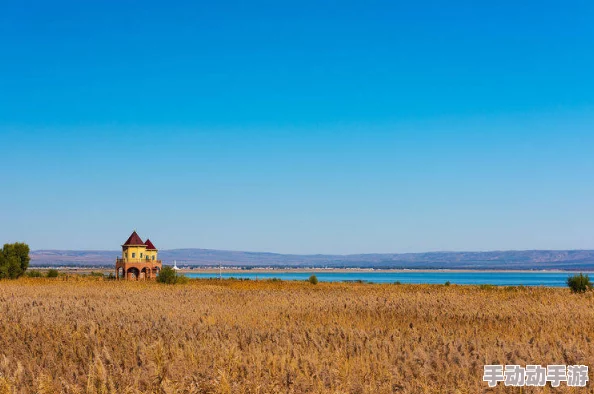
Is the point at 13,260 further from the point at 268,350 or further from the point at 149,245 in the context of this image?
the point at 268,350

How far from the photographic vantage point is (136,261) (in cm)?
6331

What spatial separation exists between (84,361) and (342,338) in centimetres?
471

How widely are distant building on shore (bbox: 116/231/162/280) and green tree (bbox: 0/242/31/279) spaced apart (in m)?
9.95

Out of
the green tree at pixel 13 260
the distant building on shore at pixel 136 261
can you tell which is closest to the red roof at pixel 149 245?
the distant building on shore at pixel 136 261

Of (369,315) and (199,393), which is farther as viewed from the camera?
(369,315)

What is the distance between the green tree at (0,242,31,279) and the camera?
50844 millimetres

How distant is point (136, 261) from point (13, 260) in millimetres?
13865

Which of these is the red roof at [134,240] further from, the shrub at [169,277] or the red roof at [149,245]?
the shrub at [169,277]

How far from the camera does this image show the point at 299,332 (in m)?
11.6

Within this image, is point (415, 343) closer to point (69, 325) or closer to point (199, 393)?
point (199, 393)

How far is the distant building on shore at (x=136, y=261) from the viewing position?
63062 mm

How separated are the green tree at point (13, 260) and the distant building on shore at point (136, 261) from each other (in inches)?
392

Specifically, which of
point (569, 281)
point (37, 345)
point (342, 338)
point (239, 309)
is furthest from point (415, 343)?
point (569, 281)

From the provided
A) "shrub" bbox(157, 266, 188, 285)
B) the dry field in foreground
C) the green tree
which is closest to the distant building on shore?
the green tree
